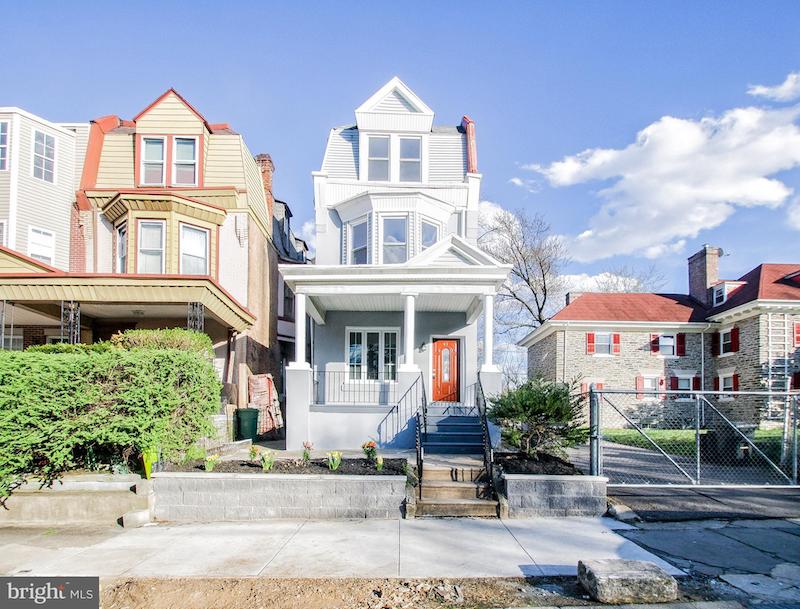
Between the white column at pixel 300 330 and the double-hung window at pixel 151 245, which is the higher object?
the double-hung window at pixel 151 245

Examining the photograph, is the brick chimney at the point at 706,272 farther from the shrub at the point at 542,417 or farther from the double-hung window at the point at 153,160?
Answer: the double-hung window at the point at 153,160

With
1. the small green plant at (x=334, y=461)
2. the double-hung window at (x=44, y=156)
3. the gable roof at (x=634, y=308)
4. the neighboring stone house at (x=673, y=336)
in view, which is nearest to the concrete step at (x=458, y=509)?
the small green plant at (x=334, y=461)

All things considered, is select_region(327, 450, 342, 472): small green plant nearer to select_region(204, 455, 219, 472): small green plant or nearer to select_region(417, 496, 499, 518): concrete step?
select_region(417, 496, 499, 518): concrete step

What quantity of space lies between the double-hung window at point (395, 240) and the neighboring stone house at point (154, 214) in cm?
444

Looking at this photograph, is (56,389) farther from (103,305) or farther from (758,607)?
(758,607)

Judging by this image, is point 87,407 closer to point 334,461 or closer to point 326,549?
point 334,461

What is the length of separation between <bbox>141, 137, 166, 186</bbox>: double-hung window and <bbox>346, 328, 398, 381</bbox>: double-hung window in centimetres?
783

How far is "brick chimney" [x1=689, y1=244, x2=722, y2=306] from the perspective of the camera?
1033 inches

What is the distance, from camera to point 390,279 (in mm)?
12867

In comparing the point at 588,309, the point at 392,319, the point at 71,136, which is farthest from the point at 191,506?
the point at 588,309

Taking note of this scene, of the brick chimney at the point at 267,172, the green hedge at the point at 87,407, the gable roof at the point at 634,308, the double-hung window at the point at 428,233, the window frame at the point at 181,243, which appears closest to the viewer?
the green hedge at the point at 87,407

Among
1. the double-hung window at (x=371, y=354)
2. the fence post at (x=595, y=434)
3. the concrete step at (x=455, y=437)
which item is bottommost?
the concrete step at (x=455, y=437)

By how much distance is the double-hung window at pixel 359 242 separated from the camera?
15702mm

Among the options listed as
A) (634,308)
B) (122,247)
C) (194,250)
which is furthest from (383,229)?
(634,308)
